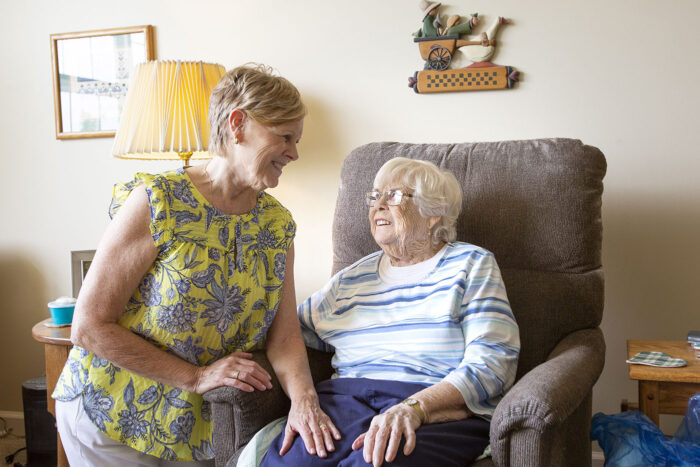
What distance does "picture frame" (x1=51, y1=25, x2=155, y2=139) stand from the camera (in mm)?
2615

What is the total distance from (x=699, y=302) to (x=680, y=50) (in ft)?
2.57

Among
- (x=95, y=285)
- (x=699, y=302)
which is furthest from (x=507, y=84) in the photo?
(x=95, y=285)

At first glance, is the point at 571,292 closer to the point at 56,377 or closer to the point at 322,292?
the point at 322,292

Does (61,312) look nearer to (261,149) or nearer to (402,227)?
(261,149)

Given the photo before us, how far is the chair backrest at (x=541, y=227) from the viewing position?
5.82 ft

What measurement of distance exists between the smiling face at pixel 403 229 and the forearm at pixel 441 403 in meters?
0.38

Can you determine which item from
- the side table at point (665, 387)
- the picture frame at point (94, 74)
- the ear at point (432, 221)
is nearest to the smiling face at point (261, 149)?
the ear at point (432, 221)

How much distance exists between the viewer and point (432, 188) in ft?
5.65

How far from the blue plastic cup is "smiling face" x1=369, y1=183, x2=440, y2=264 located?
3.64 feet

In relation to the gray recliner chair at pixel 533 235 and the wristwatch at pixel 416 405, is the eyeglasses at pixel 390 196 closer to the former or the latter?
the gray recliner chair at pixel 533 235

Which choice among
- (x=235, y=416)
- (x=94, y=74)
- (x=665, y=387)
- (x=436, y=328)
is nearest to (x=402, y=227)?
(x=436, y=328)

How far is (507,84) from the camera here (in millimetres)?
2199

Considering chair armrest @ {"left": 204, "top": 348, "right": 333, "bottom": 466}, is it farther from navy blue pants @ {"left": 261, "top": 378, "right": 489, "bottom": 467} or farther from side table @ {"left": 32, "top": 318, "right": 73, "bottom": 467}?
side table @ {"left": 32, "top": 318, "right": 73, "bottom": 467}

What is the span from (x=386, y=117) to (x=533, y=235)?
78 cm
